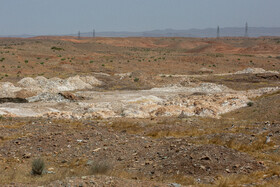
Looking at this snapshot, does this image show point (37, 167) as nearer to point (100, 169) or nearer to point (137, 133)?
point (100, 169)

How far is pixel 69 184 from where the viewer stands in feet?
21.0

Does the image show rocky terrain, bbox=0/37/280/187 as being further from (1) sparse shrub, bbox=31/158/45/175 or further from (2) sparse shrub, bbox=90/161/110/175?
(1) sparse shrub, bbox=31/158/45/175

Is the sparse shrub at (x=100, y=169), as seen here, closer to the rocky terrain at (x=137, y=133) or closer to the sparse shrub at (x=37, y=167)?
the rocky terrain at (x=137, y=133)

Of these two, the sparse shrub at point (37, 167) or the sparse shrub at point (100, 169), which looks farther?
the sparse shrub at point (37, 167)

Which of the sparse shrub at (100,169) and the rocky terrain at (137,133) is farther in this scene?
the rocky terrain at (137,133)

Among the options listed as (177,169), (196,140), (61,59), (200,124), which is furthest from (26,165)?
(61,59)

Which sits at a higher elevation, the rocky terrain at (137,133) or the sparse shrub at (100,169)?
the sparse shrub at (100,169)

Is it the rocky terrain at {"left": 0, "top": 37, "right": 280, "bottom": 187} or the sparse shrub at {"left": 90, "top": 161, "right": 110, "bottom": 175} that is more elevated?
the sparse shrub at {"left": 90, "top": 161, "right": 110, "bottom": 175}

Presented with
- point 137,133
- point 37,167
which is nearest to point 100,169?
point 37,167

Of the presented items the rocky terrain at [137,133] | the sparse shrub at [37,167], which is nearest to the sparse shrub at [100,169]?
the rocky terrain at [137,133]

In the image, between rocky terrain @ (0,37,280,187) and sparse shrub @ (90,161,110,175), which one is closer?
sparse shrub @ (90,161,110,175)

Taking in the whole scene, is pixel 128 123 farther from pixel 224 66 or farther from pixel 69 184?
pixel 224 66

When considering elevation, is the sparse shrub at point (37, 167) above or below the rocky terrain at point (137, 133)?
above

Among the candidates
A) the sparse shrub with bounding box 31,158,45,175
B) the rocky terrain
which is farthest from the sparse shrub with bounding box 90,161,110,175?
the sparse shrub with bounding box 31,158,45,175
